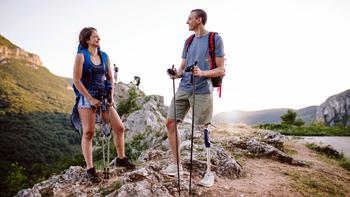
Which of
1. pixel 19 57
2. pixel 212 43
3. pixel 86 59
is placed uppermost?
pixel 19 57

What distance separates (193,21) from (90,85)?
2001mm

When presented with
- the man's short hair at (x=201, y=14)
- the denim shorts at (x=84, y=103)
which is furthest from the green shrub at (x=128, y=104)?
the man's short hair at (x=201, y=14)

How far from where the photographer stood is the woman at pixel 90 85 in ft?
14.7

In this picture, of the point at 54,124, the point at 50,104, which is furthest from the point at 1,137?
the point at 50,104

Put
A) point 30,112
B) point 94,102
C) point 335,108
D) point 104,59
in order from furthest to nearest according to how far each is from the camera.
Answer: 1. point 30,112
2. point 335,108
3. point 104,59
4. point 94,102

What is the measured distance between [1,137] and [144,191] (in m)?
90.1

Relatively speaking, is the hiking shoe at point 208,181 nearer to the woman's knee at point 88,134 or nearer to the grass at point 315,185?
the grass at point 315,185

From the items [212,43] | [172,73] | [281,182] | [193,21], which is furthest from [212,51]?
[281,182]

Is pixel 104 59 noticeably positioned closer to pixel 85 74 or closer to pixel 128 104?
pixel 85 74

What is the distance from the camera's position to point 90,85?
4.71 m

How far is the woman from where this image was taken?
14.7ft

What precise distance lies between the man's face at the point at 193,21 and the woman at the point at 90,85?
1.53m

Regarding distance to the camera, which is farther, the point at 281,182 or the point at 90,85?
the point at 281,182

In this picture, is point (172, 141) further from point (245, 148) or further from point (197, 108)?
point (245, 148)
